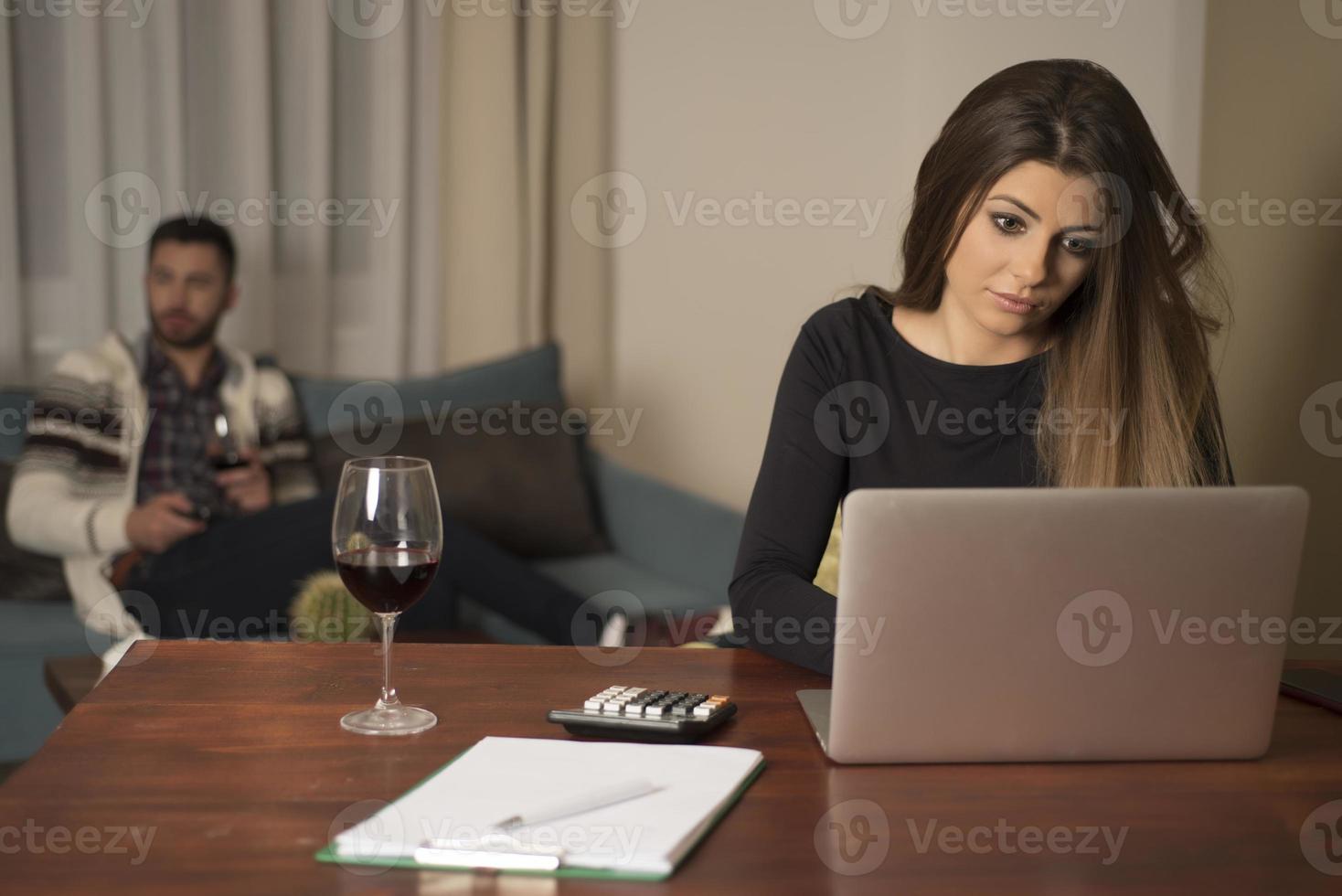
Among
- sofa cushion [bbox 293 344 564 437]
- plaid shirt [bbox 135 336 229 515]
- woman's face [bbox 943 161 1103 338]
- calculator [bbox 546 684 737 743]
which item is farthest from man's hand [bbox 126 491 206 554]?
calculator [bbox 546 684 737 743]

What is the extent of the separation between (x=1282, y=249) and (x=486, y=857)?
1539 mm

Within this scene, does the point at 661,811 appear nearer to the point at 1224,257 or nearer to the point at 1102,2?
the point at 1224,257

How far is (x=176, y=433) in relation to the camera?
294 cm

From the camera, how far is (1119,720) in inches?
37.1

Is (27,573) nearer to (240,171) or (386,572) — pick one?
(240,171)

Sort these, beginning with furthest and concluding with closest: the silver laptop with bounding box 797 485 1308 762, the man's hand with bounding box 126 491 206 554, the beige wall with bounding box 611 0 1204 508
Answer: the beige wall with bounding box 611 0 1204 508 < the man's hand with bounding box 126 491 206 554 < the silver laptop with bounding box 797 485 1308 762

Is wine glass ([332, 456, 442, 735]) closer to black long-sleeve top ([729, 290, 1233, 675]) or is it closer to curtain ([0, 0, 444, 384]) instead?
black long-sleeve top ([729, 290, 1233, 675])

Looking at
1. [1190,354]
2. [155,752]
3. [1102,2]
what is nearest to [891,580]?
[155,752]

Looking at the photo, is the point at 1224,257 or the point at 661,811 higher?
the point at 1224,257

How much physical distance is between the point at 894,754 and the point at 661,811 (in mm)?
197

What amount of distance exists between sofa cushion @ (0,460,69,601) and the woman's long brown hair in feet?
6.68

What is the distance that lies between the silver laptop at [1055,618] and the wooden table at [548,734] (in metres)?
0.03

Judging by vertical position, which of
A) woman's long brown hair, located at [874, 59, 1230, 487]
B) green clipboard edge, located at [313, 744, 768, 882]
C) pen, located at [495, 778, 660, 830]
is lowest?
green clipboard edge, located at [313, 744, 768, 882]

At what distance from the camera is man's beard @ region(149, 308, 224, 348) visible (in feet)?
9.68
